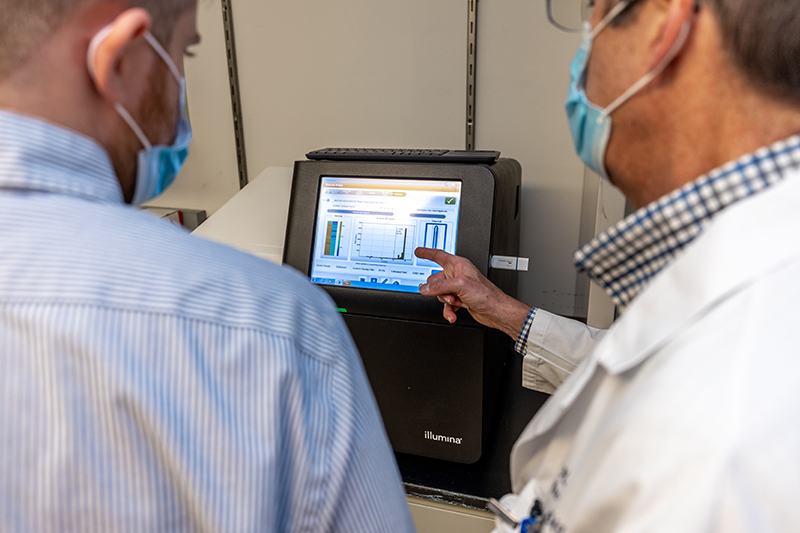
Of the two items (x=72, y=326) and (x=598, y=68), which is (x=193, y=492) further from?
(x=598, y=68)

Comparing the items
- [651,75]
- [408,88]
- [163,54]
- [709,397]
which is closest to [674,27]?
[651,75]

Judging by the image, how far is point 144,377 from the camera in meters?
0.36

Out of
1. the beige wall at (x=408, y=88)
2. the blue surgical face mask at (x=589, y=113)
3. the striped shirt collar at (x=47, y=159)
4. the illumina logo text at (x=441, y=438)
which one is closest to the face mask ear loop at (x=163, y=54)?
the striped shirt collar at (x=47, y=159)

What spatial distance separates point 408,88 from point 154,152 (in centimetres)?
104

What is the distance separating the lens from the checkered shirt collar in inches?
17.3

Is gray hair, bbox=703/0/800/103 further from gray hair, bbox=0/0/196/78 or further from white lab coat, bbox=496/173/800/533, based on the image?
gray hair, bbox=0/0/196/78

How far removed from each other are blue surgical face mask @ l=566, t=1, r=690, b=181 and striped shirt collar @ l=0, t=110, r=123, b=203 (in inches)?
20.3

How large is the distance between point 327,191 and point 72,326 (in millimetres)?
710

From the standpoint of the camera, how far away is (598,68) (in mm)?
596

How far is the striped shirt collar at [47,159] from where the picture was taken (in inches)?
15.0

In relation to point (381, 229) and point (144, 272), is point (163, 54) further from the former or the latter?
point (381, 229)

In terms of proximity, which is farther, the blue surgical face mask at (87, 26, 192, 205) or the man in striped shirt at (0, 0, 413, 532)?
the blue surgical face mask at (87, 26, 192, 205)

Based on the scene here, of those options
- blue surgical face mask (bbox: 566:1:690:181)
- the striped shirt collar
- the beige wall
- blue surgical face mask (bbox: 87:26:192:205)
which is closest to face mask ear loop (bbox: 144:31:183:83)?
blue surgical face mask (bbox: 87:26:192:205)

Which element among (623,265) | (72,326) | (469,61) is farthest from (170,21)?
(469,61)
